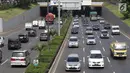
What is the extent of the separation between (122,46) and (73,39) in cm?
1619

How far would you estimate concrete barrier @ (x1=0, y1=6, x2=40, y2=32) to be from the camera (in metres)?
81.9

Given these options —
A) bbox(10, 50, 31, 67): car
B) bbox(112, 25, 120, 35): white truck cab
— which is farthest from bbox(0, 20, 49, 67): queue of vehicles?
bbox(112, 25, 120, 35): white truck cab

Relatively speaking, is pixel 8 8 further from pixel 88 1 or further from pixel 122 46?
pixel 122 46

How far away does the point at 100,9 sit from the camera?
146 m

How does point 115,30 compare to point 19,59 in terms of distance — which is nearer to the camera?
point 19,59

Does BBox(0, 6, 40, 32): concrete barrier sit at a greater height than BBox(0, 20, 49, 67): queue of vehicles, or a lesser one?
lesser

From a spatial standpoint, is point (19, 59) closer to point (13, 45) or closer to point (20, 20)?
point (13, 45)

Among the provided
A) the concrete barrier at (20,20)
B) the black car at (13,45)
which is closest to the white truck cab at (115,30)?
the concrete barrier at (20,20)

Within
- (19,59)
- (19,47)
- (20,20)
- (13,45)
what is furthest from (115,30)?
(19,59)

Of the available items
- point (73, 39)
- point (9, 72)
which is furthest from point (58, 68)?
point (73, 39)

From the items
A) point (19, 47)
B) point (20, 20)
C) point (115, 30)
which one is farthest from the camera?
point (20, 20)

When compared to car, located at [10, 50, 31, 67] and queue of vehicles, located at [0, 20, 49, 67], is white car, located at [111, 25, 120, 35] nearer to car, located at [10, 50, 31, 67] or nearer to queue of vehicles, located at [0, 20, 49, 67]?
queue of vehicles, located at [0, 20, 49, 67]

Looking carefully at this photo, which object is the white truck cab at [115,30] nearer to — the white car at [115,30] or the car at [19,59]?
the white car at [115,30]

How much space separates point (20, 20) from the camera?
104 meters
